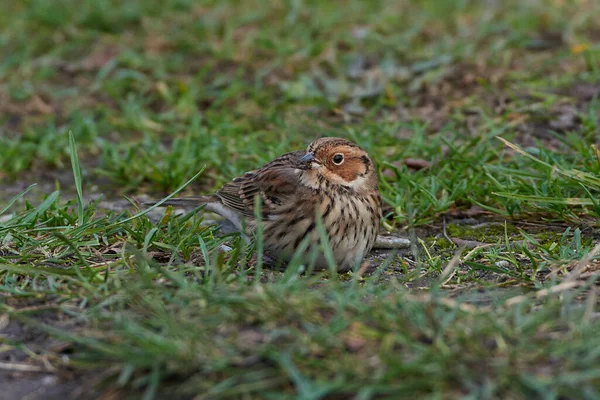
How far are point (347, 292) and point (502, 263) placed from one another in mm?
1540

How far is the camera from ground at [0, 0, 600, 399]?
348cm

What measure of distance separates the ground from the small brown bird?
289mm

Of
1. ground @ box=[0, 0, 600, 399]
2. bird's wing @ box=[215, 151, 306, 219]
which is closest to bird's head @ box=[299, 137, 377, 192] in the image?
bird's wing @ box=[215, 151, 306, 219]

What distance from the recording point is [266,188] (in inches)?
228

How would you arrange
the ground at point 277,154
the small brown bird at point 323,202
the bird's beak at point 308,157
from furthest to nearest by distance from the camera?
the bird's beak at point 308,157, the small brown bird at point 323,202, the ground at point 277,154

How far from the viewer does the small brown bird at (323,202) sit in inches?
211

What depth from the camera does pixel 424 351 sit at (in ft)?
11.2

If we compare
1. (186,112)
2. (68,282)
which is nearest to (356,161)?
(68,282)

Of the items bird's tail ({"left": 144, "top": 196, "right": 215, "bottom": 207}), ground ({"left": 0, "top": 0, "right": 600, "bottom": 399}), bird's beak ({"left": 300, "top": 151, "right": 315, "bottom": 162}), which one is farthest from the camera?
bird's tail ({"left": 144, "top": 196, "right": 215, "bottom": 207})

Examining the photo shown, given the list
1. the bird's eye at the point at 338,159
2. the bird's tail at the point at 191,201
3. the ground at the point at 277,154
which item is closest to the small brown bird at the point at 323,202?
the bird's eye at the point at 338,159

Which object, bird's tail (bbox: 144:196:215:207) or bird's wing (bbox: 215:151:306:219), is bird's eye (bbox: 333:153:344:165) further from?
bird's tail (bbox: 144:196:215:207)

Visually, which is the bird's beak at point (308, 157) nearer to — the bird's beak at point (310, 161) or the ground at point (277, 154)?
the bird's beak at point (310, 161)

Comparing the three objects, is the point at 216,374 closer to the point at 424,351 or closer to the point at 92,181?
the point at 424,351

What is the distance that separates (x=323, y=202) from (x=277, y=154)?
1.59m
